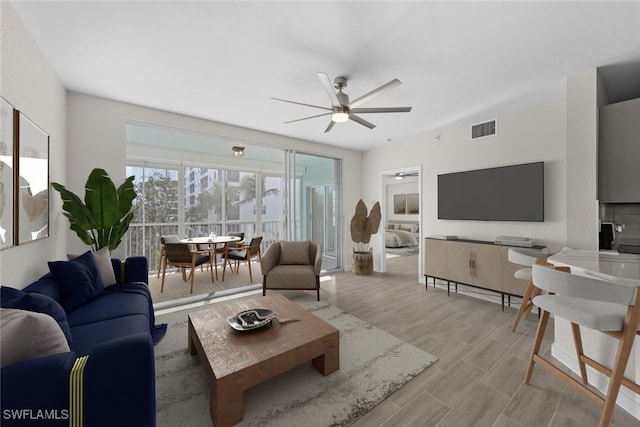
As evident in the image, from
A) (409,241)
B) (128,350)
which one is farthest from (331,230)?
(128,350)

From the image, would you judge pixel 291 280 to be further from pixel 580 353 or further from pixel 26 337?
pixel 580 353

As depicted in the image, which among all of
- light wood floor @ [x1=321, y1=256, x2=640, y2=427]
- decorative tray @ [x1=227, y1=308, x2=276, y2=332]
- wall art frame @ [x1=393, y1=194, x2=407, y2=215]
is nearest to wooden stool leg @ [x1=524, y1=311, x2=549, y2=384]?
light wood floor @ [x1=321, y1=256, x2=640, y2=427]

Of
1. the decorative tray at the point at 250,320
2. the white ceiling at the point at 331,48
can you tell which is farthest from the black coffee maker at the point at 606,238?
the decorative tray at the point at 250,320

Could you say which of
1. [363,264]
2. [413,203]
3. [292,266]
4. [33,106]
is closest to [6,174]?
[33,106]

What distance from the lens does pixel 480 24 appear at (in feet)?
5.93

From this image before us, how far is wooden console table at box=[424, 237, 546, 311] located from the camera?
10.3ft

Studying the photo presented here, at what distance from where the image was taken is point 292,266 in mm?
3707

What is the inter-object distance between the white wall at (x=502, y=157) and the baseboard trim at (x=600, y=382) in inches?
60.1

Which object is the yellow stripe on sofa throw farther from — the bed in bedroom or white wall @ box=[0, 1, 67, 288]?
the bed in bedroom

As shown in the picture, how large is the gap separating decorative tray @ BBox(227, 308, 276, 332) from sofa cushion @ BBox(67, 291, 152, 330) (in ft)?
2.07

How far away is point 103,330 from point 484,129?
4.77 meters

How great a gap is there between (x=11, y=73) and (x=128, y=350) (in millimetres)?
2099

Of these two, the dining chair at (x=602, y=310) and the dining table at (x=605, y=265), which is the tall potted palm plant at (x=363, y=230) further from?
the dining chair at (x=602, y=310)

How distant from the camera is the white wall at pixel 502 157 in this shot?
3.03 m
